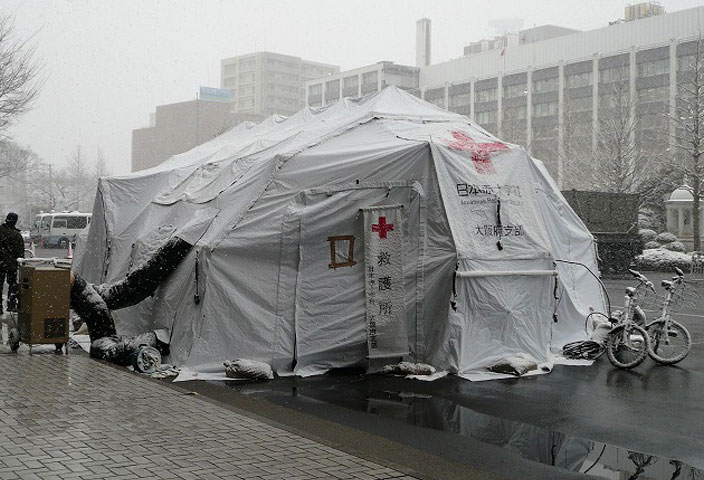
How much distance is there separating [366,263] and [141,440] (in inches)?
188

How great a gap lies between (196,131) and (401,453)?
74.2 m

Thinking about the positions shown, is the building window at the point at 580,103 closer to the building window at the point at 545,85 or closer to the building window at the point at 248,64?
the building window at the point at 545,85

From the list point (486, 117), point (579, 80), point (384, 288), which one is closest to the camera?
point (384, 288)

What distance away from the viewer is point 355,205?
1090 cm

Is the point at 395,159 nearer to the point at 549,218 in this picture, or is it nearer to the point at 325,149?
the point at 325,149

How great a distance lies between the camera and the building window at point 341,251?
10781 millimetres

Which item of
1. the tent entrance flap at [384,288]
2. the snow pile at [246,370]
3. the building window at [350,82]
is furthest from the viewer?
the building window at [350,82]

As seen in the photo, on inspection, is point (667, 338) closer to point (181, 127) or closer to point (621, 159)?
point (621, 159)

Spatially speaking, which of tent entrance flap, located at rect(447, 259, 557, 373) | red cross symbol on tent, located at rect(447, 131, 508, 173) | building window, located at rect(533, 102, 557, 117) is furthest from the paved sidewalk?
building window, located at rect(533, 102, 557, 117)

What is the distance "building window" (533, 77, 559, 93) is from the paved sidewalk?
7339 centimetres

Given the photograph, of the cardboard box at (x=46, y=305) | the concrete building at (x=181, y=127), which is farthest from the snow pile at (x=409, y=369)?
the concrete building at (x=181, y=127)

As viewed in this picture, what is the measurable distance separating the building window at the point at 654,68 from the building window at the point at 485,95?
54.9 feet

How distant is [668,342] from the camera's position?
11109 mm

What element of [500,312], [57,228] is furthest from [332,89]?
[500,312]
